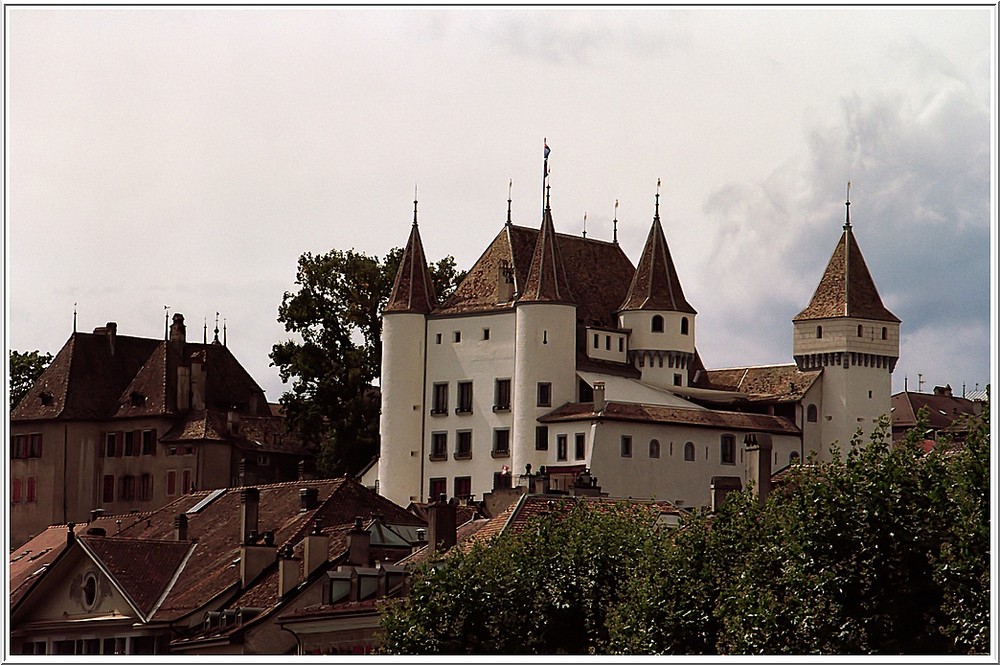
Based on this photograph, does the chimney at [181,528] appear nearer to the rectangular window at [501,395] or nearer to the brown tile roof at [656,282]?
the rectangular window at [501,395]

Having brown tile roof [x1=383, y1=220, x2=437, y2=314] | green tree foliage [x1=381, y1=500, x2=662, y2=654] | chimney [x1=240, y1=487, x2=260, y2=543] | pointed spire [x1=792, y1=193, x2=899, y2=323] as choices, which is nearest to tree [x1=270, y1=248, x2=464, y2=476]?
brown tile roof [x1=383, y1=220, x2=437, y2=314]

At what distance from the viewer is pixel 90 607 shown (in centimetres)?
6156

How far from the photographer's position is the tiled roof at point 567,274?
344 feet

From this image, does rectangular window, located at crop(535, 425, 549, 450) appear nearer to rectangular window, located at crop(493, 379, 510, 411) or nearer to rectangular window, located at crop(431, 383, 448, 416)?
rectangular window, located at crop(493, 379, 510, 411)

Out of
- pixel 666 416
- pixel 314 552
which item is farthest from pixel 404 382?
pixel 314 552

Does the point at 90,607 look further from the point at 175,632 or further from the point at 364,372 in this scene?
the point at 364,372

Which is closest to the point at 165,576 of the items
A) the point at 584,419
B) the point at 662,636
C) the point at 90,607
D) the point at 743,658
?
the point at 90,607

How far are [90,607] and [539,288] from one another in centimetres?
4296

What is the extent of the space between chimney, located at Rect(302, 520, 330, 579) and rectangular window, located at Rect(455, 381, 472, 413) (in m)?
42.6

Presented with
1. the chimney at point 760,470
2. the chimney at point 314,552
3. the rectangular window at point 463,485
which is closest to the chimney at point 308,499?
the chimney at point 314,552

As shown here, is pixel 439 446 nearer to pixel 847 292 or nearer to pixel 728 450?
pixel 728 450

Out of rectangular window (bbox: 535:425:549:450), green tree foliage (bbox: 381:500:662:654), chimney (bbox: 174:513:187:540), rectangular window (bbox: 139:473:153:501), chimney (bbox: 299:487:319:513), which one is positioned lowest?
green tree foliage (bbox: 381:500:662:654)

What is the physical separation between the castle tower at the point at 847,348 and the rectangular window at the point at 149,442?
27.7 m

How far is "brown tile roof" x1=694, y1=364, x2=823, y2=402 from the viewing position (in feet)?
343
